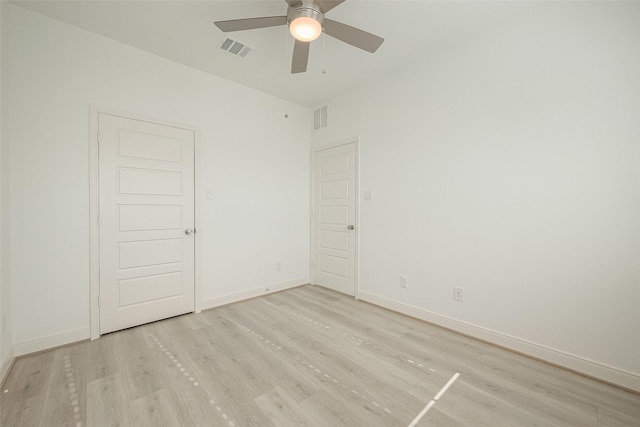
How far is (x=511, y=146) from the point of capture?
232cm

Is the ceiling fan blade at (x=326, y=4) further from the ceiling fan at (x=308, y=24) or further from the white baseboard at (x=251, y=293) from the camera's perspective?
Result: the white baseboard at (x=251, y=293)

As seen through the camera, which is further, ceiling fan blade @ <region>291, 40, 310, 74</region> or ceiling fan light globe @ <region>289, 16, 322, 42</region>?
ceiling fan blade @ <region>291, 40, 310, 74</region>

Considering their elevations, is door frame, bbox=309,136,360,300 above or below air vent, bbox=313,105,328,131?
below

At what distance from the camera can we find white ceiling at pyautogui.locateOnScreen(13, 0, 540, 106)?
2.16 metres

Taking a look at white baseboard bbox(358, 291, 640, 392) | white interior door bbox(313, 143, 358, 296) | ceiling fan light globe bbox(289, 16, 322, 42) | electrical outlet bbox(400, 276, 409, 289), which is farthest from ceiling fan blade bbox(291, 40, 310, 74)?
white baseboard bbox(358, 291, 640, 392)

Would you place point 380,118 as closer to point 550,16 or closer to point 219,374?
point 550,16

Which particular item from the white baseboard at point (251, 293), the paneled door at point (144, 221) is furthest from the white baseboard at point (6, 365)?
the white baseboard at point (251, 293)

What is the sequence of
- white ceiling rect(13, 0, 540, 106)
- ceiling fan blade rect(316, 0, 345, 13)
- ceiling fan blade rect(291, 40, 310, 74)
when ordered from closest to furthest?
ceiling fan blade rect(316, 0, 345, 13)
ceiling fan blade rect(291, 40, 310, 74)
white ceiling rect(13, 0, 540, 106)

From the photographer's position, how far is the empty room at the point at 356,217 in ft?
5.94

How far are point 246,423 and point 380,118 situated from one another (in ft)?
10.7

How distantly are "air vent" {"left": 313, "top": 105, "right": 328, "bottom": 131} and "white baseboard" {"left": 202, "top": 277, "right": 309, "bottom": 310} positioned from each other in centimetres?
245

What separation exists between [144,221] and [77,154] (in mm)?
824

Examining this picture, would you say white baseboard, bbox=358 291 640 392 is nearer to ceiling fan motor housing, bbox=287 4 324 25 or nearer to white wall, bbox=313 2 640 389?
white wall, bbox=313 2 640 389

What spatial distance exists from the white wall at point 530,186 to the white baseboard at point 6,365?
3453mm
